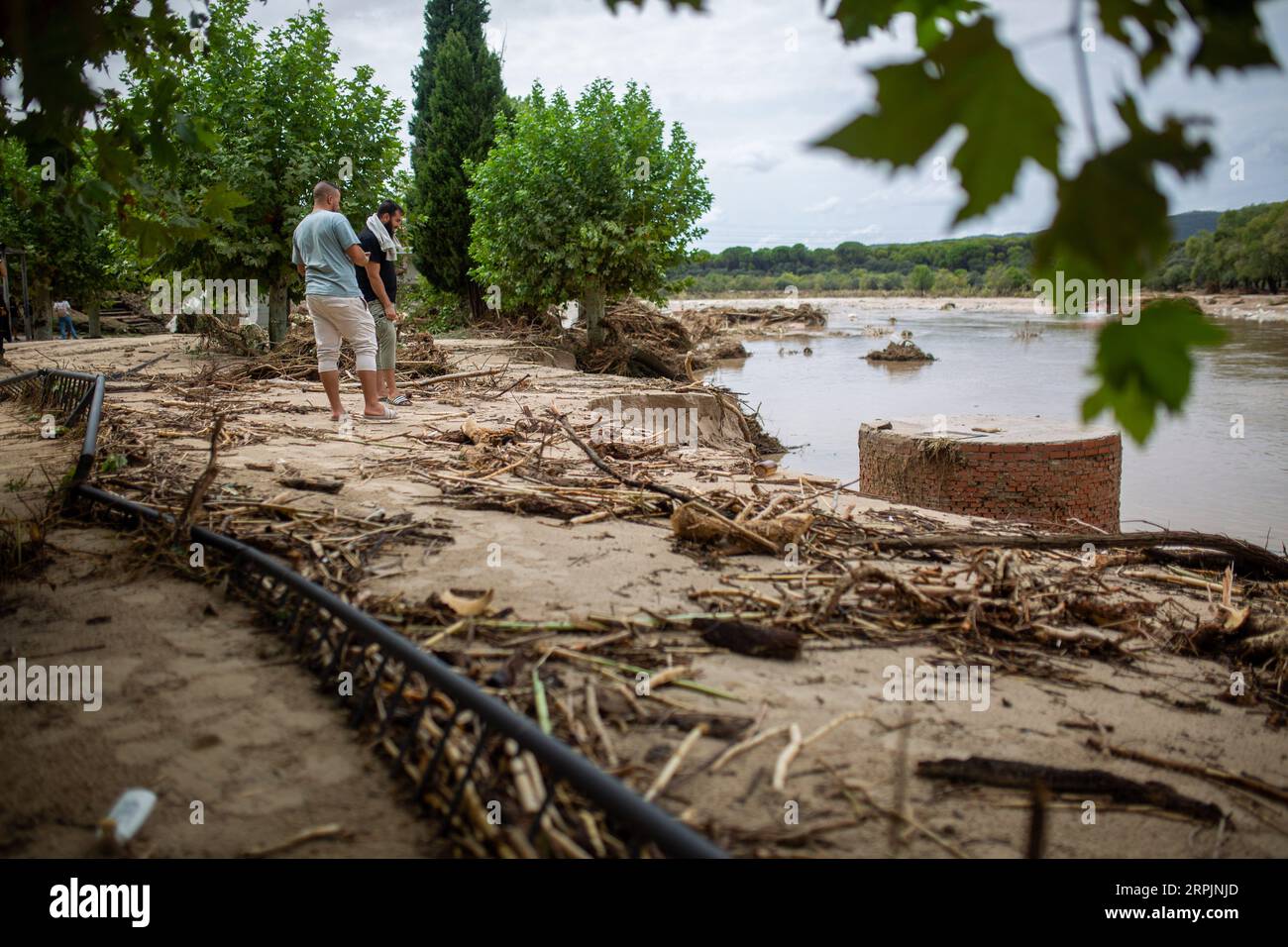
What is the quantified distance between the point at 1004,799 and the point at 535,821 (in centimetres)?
140

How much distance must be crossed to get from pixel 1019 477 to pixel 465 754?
8807mm

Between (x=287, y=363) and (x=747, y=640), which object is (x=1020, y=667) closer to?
(x=747, y=640)

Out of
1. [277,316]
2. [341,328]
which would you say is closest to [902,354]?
[277,316]

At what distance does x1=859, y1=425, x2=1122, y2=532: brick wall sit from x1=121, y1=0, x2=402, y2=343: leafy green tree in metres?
11.4

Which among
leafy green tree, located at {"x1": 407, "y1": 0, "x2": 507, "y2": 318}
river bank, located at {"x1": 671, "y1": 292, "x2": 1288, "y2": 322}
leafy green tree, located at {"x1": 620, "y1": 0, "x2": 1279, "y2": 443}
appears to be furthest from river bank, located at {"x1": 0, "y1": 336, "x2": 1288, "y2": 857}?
river bank, located at {"x1": 671, "y1": 292, "x2": 1288, "y2": 322}

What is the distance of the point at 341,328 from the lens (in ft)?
29.5

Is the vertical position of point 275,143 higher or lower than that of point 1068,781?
higher

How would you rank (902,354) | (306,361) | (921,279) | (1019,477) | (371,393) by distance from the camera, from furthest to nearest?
(921,279) < (902,354) < (306,361) < (1019,477) < (371,393)

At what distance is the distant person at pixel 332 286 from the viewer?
341 inches

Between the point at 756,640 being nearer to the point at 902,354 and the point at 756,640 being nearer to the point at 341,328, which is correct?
the point at 341,328

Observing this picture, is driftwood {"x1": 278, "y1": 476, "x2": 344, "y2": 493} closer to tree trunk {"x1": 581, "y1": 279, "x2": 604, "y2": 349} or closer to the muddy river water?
the muddy river water

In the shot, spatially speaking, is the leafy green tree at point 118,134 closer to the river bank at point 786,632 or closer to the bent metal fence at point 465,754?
the river bank at point 786,632
